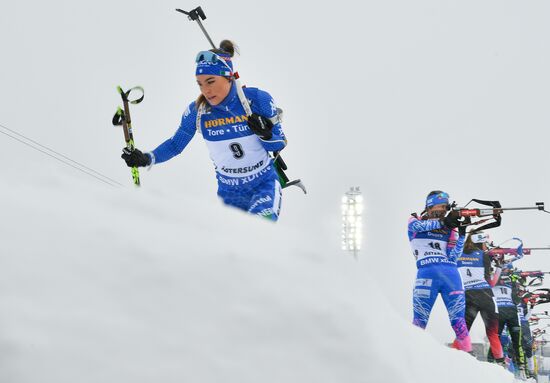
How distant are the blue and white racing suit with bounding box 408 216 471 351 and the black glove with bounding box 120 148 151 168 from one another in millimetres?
3450

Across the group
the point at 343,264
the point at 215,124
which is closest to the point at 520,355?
the point at 215,124

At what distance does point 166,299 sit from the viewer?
3.97 feet

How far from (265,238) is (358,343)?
319mm

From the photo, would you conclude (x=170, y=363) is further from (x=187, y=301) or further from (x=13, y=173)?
(x=13, y=173)

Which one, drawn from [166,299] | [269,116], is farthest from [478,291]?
[166,299]

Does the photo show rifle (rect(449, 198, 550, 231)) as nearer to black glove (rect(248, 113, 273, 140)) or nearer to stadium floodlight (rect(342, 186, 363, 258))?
black glove (rect(248, 113, 273, 140))

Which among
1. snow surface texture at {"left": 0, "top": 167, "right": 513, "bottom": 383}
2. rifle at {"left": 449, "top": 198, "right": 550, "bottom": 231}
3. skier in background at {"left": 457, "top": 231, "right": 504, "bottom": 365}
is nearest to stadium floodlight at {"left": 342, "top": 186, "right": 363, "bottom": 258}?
skier in background at {"left": 457, "top": 231, "right": 504, "bottom": 365}

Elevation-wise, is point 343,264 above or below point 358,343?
above

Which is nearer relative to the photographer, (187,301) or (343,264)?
(187,301)

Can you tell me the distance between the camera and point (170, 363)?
116 cm

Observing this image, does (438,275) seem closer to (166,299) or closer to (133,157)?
(133,157)

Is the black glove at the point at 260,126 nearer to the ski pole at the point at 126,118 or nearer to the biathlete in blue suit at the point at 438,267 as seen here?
the ski pole at the point at 126,118

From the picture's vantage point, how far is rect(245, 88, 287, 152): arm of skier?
4.50 meters

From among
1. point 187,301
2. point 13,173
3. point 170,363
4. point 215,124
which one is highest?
point 215,124
